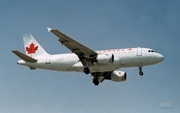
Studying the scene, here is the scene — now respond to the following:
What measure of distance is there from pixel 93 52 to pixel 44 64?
767 cm

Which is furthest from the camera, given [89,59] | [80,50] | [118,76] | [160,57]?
[118,76]

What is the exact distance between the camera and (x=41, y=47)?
5528 centimetres

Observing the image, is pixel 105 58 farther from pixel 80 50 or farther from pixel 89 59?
pixel 80 50

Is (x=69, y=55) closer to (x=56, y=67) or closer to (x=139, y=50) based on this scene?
(x=56, y=67)

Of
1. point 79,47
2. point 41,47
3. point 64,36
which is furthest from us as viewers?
point 41,47

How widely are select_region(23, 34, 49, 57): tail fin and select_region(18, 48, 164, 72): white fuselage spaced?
135 inches

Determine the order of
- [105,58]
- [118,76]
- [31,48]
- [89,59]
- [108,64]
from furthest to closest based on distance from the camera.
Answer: [31,48]
[118,76]
[89,59]
[108,64]
[105,58]

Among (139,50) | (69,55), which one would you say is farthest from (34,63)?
(139,50)

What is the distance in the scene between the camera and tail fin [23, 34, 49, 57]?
54.6 meters

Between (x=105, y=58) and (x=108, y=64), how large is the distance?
104cm

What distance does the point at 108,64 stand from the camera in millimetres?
46656

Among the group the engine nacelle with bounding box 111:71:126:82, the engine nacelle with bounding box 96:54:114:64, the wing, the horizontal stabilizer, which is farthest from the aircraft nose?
the horizontal stabilizer

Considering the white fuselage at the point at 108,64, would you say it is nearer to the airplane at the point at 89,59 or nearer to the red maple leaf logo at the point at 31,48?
the airplane at the point at 89,59

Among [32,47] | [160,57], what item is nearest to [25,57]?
[32,47]
